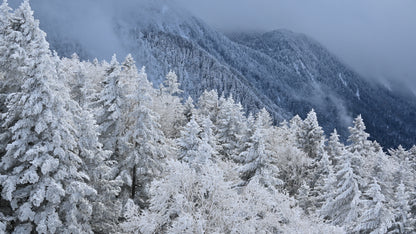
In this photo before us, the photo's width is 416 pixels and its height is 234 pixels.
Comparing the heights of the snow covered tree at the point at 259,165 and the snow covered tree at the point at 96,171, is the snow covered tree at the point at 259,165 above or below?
above

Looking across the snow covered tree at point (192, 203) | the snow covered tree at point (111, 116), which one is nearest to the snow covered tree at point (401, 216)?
the snow covered tree at point (192, 203)

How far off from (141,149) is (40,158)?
858cm

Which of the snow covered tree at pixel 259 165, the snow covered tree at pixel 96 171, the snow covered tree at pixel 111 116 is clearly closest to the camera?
the snow covered tree at pixel 96 171

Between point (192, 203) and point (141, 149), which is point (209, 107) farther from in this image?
point (192, 203)

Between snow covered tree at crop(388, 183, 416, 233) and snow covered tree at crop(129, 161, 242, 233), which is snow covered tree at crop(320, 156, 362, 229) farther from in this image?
snow covered tree at crop(129, 161, 242, 233)

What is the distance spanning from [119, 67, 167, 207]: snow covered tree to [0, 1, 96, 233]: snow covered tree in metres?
6.60

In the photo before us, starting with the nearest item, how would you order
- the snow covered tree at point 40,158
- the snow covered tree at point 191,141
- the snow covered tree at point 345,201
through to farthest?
the snow covered tree at point 40,158 → the snow covered tree at point 345,201 → the snow covered tree at point 191,141

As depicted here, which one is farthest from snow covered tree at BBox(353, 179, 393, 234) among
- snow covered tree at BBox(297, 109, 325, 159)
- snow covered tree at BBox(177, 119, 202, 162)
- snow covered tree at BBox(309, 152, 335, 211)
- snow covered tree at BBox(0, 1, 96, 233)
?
snow covered tree at BBox(297, 109, 325, 159)

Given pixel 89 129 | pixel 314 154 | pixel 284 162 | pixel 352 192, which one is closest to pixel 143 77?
pixel 89 129

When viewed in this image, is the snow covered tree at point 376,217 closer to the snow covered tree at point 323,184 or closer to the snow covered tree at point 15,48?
the snow covered tree at point 323,184

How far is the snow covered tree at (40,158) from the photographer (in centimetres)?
1530

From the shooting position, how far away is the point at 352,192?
26.6 metres

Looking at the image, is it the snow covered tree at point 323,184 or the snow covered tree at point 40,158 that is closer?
the snow covered tree at point 40,158

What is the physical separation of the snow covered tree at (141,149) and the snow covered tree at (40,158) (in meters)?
6.60
